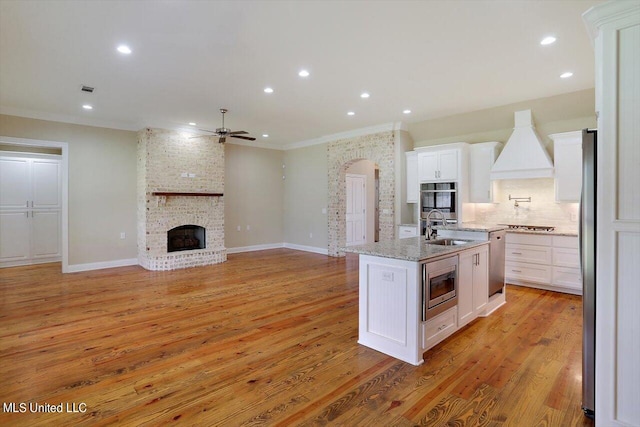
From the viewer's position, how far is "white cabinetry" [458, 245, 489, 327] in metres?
3.28

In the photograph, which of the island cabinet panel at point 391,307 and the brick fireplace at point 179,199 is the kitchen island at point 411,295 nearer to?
the island cabinet panel at point 391,307

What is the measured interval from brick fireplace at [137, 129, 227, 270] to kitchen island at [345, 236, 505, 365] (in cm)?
496

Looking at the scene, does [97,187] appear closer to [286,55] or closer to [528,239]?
[286,55]

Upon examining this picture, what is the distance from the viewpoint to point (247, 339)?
323cm

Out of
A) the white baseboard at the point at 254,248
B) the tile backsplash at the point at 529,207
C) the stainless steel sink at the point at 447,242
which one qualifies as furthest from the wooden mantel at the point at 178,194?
the tile backsplash at the point at 529,207

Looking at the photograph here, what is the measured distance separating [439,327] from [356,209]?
6.30m

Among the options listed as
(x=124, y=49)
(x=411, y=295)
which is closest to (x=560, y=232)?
(x=411, y=295)

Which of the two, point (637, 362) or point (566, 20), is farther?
point (566, 20)

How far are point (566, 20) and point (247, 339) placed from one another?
4194mm

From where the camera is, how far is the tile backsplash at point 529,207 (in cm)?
518

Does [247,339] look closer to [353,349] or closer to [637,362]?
[353,349]

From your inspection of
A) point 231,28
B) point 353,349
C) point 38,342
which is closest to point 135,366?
point 38,342

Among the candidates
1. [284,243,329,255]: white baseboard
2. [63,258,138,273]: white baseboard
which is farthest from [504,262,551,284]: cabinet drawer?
[63,258,138,273]: white baseboard

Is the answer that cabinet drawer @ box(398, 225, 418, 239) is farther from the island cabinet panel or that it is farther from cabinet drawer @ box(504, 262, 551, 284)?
the island cabinet panel
